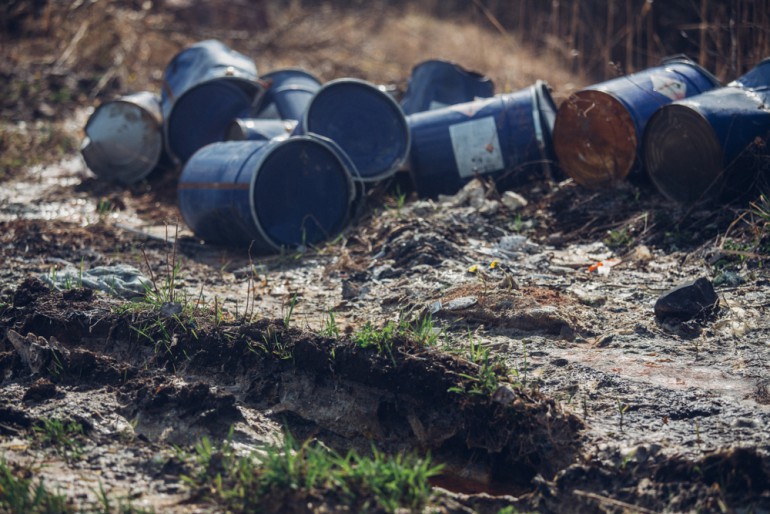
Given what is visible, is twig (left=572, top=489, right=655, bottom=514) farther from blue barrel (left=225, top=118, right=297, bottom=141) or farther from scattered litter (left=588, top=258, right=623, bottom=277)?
blue barrel (left=225, top=118, right=297, bottom=141)

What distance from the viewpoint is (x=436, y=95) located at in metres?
6.04

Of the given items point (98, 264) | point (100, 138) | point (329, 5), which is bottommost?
point (98, 264)

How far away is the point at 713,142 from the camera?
422 centimetres

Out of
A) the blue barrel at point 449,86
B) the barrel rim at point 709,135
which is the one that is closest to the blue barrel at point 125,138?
the blue barrel at point 449,86

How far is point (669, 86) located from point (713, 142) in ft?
2.46

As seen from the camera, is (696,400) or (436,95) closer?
(696,400)

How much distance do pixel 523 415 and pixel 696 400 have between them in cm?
60

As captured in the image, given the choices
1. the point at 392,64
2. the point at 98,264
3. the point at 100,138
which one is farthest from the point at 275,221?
the point at 392,64

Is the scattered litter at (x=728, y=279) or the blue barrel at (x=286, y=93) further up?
the blue barrel at (x=286, y=93)

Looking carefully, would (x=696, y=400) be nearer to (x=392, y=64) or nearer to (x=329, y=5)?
(x=392, y=64)

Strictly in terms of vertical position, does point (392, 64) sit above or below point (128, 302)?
above

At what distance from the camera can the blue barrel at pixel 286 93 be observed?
19.5 feet

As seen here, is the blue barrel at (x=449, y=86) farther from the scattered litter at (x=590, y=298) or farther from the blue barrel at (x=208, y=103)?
the scattered litter at (x=590, y=298)

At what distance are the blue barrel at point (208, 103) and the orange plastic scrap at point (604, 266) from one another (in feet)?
10.1
